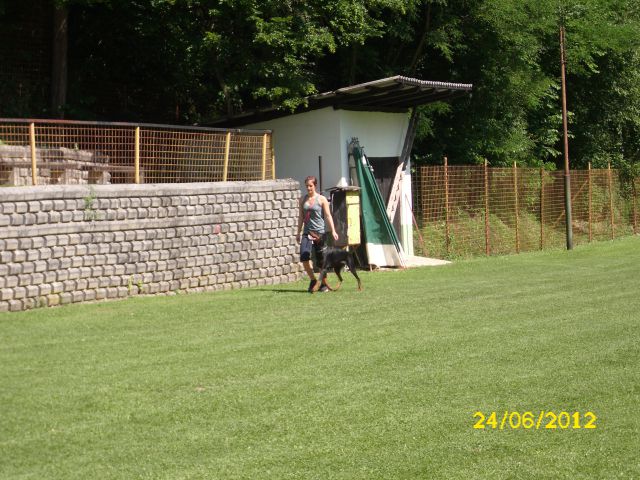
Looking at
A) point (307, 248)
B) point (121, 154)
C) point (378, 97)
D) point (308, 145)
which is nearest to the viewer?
point (307, 248)

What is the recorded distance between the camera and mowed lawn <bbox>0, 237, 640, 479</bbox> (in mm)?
6395

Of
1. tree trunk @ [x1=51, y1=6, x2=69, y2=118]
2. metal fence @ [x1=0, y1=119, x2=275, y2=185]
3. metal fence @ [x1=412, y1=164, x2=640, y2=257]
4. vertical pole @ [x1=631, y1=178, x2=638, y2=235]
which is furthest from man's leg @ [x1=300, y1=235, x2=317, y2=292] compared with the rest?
vertical pole @ [x1=631, y1=178, x2=638, y2=235]

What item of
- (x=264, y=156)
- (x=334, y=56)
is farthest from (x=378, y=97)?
(x=334, y=56)

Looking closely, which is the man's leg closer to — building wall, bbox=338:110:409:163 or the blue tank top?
the blue tank top

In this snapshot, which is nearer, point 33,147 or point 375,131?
point 33,147

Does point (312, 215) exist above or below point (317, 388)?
above

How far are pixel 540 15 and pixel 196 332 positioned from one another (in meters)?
21.0

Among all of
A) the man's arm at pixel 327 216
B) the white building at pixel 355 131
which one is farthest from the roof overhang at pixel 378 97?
the man's arm at pixel 327 216

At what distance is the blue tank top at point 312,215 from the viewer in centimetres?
1522

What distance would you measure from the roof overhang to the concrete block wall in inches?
116

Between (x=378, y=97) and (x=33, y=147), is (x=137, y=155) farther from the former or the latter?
(x=378, y=97)

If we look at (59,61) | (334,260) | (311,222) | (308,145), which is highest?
(59,61)

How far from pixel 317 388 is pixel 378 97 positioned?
1333 centimetres

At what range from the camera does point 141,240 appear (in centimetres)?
1509
